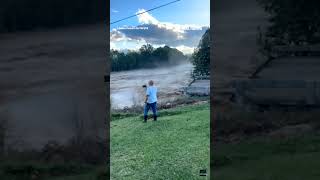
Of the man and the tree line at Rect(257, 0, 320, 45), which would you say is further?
the man

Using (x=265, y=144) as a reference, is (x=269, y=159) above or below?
below

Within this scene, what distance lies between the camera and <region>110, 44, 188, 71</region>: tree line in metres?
7.51

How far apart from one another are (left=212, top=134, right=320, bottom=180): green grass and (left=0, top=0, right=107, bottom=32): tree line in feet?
5.84

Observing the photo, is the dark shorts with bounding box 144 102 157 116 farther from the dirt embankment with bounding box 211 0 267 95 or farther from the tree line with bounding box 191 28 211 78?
the dirt embankment with bounding box 211 0 267 95

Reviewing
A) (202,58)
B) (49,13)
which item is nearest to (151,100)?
(202,58)

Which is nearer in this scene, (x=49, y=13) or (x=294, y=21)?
(x=294, y=21)

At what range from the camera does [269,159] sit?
7488 mm

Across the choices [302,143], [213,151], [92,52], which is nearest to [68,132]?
[92,52]

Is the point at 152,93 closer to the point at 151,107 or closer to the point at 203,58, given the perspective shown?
the point at 151,107

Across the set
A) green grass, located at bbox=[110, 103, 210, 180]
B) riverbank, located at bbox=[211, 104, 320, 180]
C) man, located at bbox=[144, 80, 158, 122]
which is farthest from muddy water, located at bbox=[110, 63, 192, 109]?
riverbank, located at bbox=[211, 104, 320, 180]

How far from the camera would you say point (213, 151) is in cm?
748

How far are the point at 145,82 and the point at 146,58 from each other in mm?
238

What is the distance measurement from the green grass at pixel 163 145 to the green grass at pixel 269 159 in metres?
0.19

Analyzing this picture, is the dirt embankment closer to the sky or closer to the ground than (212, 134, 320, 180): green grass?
closer to the sky
